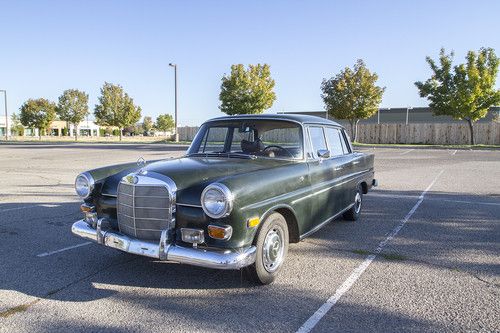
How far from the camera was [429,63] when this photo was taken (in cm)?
3294

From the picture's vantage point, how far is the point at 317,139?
5.03 meters

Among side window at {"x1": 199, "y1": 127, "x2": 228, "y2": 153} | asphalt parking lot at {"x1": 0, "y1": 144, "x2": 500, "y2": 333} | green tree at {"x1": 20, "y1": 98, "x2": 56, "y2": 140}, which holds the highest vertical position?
green tree at {"x1": 20, "y1": 98, "x2": 56, "y2": 140}

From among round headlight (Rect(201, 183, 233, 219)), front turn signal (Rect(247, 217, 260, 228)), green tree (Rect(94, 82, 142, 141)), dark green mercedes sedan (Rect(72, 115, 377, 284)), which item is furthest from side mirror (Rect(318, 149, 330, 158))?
green tree (Rect(94, 82, 142, 141))

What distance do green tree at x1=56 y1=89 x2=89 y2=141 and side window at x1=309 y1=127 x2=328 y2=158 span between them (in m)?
54.6

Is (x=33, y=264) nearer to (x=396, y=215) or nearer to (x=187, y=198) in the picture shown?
(x=187, y=198)

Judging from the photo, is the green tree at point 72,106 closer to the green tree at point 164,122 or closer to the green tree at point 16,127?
the green tree at point 16,127

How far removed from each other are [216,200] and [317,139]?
7.12 ft

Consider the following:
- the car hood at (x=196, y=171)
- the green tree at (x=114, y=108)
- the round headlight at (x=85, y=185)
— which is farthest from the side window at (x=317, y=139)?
the green tree at (x=114, y=108)

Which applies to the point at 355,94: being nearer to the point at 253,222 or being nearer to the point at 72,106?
the point at 253,222

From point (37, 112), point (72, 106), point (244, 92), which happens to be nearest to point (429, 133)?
point (244, 92)

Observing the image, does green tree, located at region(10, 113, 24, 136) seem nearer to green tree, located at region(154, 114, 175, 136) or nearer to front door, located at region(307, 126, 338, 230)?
green tree, located at region(154, 114, 175, 136)

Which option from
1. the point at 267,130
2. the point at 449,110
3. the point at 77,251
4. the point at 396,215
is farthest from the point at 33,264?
the point at 449,110

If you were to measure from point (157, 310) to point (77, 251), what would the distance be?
203cm

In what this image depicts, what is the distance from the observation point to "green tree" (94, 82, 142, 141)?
4956 cm
